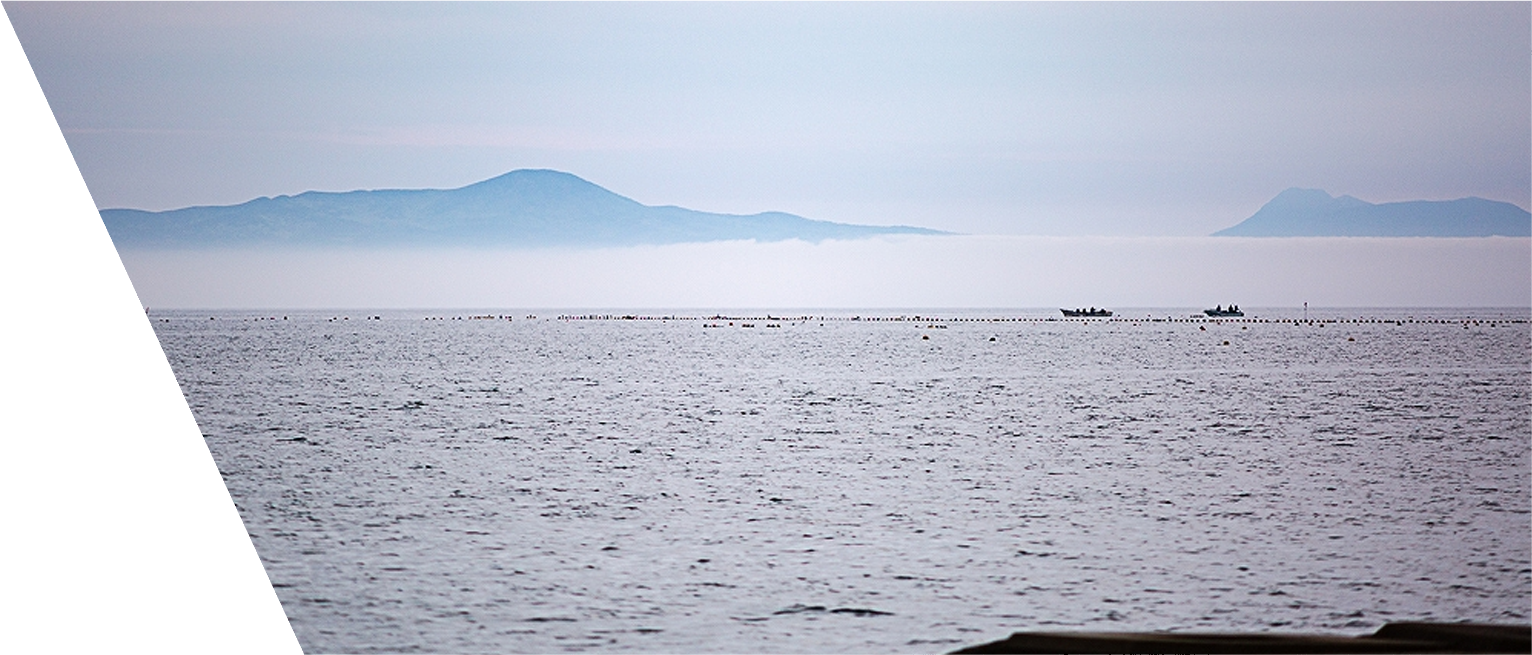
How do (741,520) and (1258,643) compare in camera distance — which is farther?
(741,520)

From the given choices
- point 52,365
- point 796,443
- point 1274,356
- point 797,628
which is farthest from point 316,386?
point 1274,356

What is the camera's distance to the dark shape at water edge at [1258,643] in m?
9.37

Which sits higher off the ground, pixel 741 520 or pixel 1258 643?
pixel 1258 643

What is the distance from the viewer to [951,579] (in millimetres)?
22391

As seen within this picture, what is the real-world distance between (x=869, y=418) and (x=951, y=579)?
36.8 meters

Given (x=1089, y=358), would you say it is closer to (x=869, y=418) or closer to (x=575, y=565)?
(x=869, y=418)

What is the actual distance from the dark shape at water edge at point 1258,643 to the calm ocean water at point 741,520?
27.4 feet

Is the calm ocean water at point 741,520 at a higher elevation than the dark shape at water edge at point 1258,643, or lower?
lower

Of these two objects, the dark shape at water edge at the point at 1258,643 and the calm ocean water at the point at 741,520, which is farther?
the calm ocean water at the point at 741,520

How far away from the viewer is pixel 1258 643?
9.71 meters

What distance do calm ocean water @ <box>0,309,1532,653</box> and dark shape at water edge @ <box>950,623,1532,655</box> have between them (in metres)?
8.35

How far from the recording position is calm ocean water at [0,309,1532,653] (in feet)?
65.2

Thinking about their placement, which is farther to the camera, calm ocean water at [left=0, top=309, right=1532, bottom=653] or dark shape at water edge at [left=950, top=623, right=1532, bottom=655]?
calm ocean water at [left=0, top=309, right=1532, bottom=653]

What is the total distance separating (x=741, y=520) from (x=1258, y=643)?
19928 millimetres
